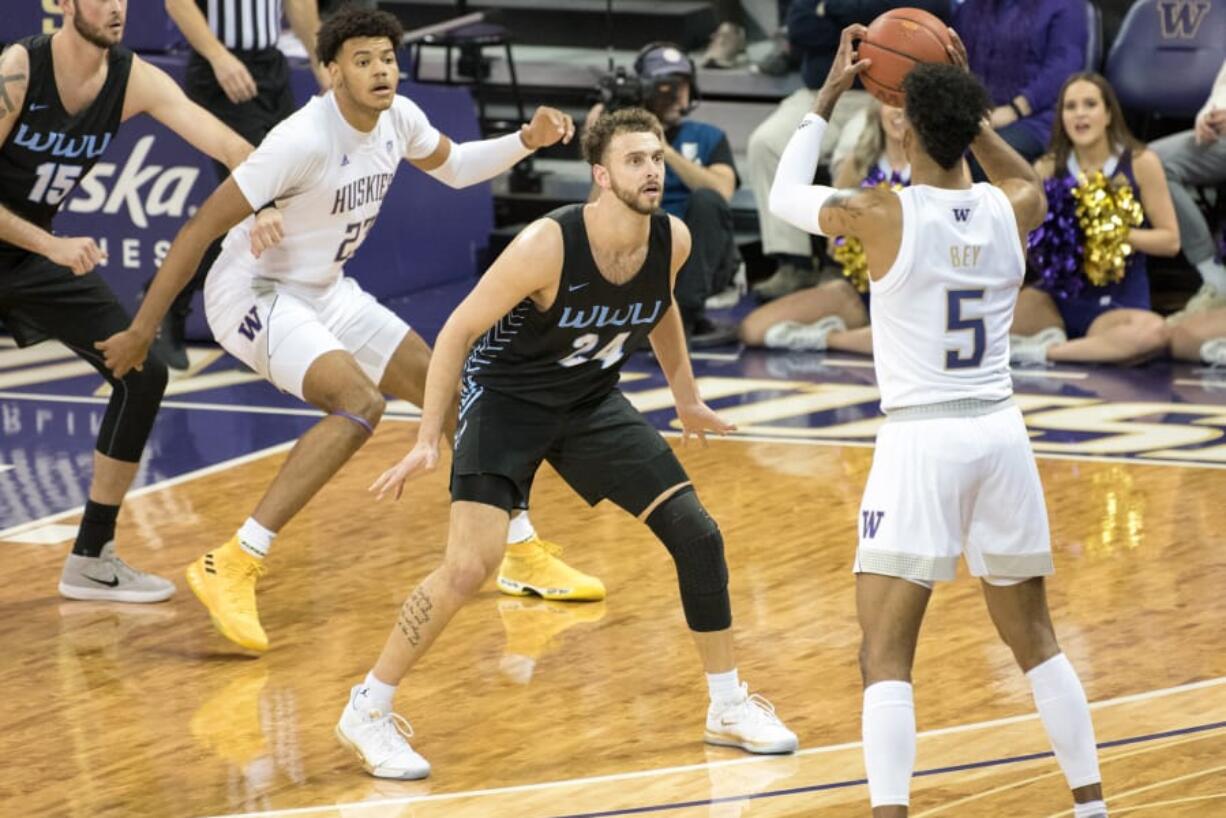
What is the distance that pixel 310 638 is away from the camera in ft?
22.1

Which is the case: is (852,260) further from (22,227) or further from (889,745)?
(889,745)

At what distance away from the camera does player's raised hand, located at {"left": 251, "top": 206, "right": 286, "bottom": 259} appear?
21.5ft

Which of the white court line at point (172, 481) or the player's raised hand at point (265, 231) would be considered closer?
the player's raised hand at point (265, 231)

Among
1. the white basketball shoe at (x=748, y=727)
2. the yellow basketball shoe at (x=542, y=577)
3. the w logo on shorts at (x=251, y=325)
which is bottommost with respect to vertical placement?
the yellow basketball shoe at (x=542, y=577)

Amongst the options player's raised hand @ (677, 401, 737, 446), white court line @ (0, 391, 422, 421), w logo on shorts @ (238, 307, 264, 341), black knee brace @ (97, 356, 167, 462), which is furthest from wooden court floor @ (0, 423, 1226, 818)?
white court line @ (0, 391, 422, 421)

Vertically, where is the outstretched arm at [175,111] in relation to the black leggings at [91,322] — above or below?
above

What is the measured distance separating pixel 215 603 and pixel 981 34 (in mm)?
6494

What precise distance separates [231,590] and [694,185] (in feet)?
17.7

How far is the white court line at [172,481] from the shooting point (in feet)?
26.3

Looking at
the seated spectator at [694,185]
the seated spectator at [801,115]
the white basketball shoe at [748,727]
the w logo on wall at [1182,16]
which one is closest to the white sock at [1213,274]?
the w logo on wall at [1182,16]

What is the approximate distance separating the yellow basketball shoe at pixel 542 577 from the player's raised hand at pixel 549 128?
127 cm

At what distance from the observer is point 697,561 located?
5707 millimetres

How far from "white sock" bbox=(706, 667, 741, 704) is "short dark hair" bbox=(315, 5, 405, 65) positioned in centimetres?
234

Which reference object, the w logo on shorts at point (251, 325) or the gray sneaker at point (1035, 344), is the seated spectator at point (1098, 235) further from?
the w logo on shorts at point (251, 325)
